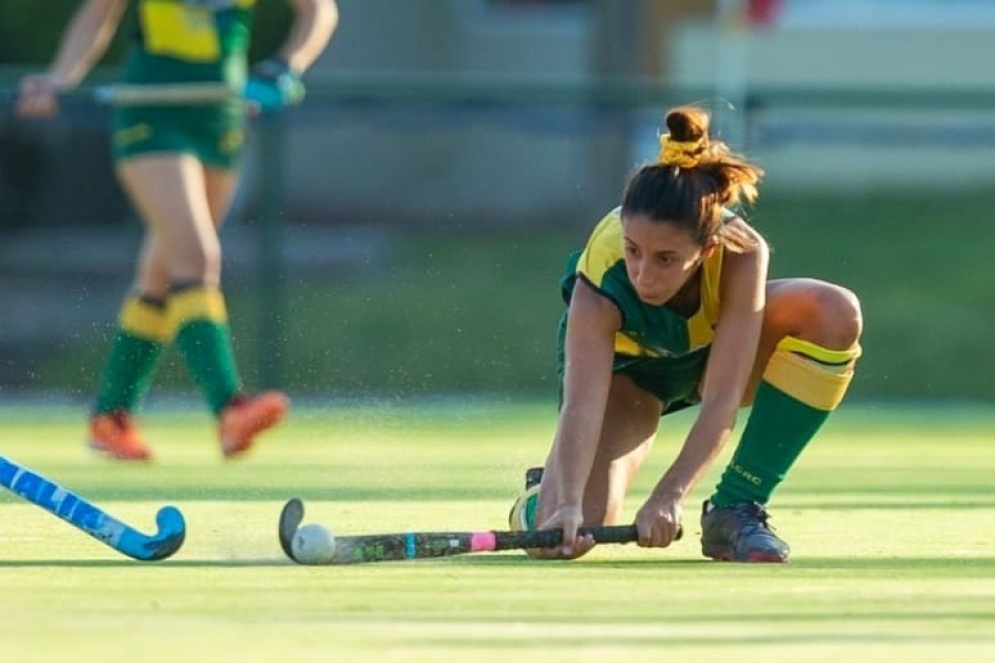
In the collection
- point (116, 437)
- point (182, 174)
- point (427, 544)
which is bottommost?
point (116, 437)

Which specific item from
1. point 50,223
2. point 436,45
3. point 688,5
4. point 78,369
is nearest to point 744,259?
point 78,369

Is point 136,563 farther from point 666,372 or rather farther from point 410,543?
point 666,372

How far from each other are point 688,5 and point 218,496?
13835 mm

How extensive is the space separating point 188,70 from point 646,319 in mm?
3639

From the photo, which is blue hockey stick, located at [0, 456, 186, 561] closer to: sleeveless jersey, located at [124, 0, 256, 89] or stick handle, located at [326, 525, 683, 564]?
stick handle, located at [326, 525, 683, 564]

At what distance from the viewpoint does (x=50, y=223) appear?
1700cm

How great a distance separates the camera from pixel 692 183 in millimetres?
5641

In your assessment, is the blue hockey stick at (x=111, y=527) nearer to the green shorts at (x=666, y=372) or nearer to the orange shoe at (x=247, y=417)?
the green shorts at (x=666, y=372)

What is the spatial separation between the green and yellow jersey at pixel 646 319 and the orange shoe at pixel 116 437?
111 inches

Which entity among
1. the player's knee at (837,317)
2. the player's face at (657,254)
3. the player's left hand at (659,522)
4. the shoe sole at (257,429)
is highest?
the player's face at (657,254)

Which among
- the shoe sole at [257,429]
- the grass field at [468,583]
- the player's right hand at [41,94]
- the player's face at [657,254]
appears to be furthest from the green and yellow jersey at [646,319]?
the player's right hand at [41,94]

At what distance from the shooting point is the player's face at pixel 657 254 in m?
5.58

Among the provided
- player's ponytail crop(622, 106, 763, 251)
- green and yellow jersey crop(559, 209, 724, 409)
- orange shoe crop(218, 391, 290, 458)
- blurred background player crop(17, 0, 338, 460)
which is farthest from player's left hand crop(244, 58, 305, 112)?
player's ponytail crop(622, 106, 763, 251)

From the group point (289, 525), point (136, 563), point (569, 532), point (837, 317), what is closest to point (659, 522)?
point (569, 532)
